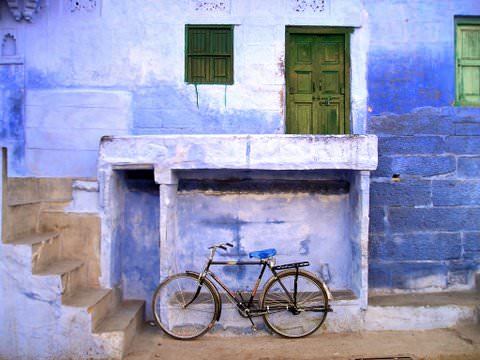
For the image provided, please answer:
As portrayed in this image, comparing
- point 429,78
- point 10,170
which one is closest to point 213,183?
point 10,170

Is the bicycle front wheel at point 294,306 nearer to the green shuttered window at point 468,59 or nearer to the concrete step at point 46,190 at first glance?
the concrete step at point 46,190

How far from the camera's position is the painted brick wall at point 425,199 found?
6430 millimetres

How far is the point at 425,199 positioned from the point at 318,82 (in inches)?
89.0

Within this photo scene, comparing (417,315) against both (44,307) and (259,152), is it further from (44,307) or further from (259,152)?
(44,307)

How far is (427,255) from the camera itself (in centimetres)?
646

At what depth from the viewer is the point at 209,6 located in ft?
21.2

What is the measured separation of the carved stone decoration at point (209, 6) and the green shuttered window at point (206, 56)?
224mm

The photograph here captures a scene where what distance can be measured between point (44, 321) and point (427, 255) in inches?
200

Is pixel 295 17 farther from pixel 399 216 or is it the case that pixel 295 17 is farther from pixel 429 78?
pixel 399 216

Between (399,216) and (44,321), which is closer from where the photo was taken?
(44,321)

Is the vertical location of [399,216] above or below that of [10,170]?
below

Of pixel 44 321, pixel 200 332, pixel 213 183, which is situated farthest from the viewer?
pixel 213 183

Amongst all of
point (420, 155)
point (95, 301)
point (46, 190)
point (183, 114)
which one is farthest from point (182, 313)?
point (420, 155)

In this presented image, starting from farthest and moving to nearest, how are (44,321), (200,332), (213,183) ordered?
(213,183), (200,332), (44,321)
